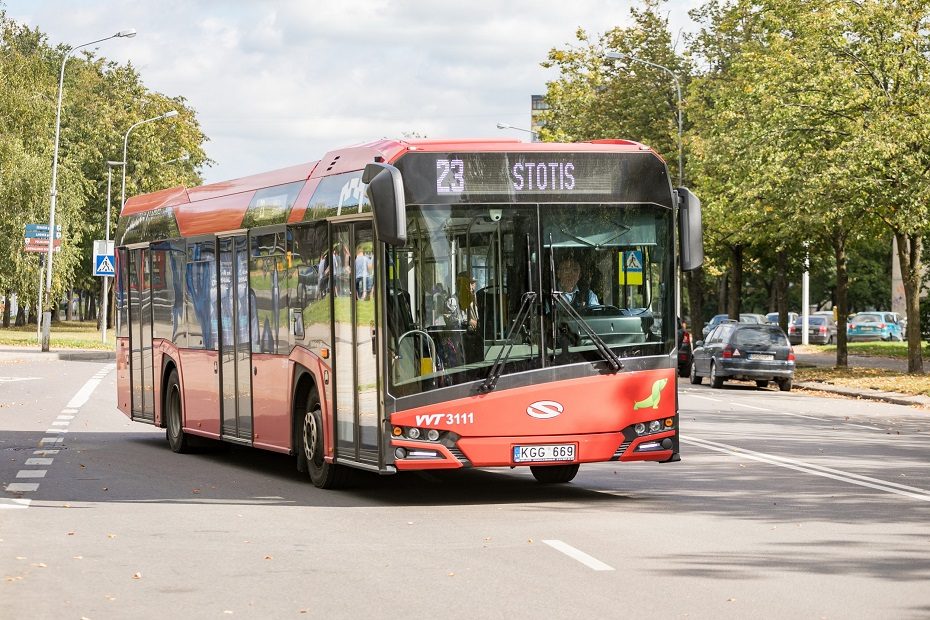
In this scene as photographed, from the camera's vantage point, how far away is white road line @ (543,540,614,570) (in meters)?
9.63

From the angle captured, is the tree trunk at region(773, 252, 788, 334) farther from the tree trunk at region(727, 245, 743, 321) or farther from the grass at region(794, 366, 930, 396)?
the grass at region(794, 366, 930, 396)

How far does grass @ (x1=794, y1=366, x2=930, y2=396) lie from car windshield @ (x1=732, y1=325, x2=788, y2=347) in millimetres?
1888

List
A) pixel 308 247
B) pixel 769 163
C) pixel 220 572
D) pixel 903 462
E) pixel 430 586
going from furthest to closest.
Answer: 1. pixel 769 163
2. pixel 903 462
3. pixel 308 247
4. pixel 220 572
5. pixel 430 586

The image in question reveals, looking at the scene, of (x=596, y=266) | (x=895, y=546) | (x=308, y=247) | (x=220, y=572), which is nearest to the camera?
(x=220, y=572)

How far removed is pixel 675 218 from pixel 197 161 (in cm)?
7980

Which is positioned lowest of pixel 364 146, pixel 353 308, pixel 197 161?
pixel 353 308

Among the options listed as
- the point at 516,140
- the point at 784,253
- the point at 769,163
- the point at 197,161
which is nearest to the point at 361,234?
the point at 516,140

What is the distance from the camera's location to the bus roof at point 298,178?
1302cm

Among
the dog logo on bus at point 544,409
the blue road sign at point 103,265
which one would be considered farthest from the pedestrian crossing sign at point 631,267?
the blue road sign at point 103,265

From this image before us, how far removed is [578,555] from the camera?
1010 cm

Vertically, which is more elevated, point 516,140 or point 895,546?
point 516,140

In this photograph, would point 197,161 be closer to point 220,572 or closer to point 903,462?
point 903,462

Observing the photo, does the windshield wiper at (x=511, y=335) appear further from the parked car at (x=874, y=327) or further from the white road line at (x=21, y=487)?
the parked car at (x=874, y=327)

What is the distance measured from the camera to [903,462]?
57.9 ft
